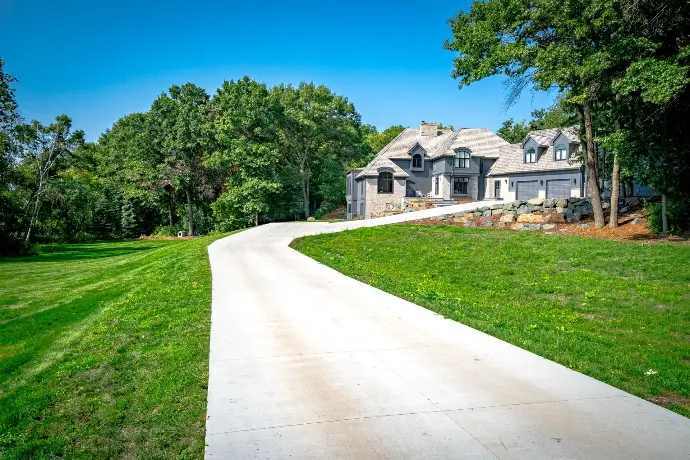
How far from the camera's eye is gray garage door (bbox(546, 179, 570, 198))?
111ft

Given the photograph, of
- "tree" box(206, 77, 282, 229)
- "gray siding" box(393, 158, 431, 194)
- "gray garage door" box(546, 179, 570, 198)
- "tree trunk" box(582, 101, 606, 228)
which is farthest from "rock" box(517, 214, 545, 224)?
"tree" box(206, 77, 282, 229)

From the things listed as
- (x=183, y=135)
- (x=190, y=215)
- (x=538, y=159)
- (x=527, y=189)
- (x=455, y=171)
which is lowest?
(x=190, y=215)

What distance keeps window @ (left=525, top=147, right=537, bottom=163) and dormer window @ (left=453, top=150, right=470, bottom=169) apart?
550 centimetres

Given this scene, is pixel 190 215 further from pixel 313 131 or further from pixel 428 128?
pixel 428 128

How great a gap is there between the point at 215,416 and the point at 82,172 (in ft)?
176

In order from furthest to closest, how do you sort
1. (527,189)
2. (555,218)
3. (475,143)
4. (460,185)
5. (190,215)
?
(190,215)
(475,143)
(460,185)
(527,189)
(555,218)

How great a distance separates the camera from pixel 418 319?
838 cm

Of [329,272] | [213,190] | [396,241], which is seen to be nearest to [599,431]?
[329,272]

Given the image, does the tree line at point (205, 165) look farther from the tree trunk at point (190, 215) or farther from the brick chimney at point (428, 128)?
the brick chimney at point (428, 128)

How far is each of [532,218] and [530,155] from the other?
15946 mm

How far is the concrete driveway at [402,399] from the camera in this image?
404 cm

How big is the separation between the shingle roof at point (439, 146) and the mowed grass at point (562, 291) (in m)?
21.8

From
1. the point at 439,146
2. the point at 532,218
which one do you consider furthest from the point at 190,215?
the point at 532,218

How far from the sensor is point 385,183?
134 ft
